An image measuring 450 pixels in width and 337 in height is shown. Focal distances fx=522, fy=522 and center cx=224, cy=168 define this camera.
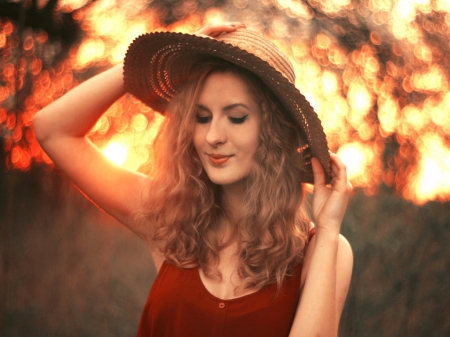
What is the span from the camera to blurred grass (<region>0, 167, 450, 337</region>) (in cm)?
240

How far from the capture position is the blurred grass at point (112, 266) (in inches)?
94.3

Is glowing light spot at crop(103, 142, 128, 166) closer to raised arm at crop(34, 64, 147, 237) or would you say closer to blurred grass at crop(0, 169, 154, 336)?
blurred grass at crop(0, 169, 154, 336)

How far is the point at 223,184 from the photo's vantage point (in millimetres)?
1562

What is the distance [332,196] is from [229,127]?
0.34 metres

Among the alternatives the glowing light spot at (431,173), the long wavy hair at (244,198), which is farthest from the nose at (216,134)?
the glowing light spot at (431,173)

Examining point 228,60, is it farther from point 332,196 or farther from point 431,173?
point 431,173

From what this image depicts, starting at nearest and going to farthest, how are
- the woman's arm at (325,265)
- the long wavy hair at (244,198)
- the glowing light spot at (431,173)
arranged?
the woman's arm at (325,265) < the long wavy hair at (244,198) < the glowing light spot at (431,173)

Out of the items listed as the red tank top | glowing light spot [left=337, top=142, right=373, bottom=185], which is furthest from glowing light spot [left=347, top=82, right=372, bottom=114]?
the red tank top

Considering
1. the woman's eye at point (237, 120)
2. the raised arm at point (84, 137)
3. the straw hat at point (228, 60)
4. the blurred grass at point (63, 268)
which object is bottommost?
the blurred grass at point (63, 268)

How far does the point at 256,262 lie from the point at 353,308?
114cm

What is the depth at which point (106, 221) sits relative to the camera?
100.0 inches

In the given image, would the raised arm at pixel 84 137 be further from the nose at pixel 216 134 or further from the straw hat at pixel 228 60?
the nose at pixel 216 134

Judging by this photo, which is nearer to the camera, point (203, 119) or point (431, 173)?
point (203, 119)

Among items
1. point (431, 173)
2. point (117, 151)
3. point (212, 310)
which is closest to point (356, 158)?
point (431, 173)
